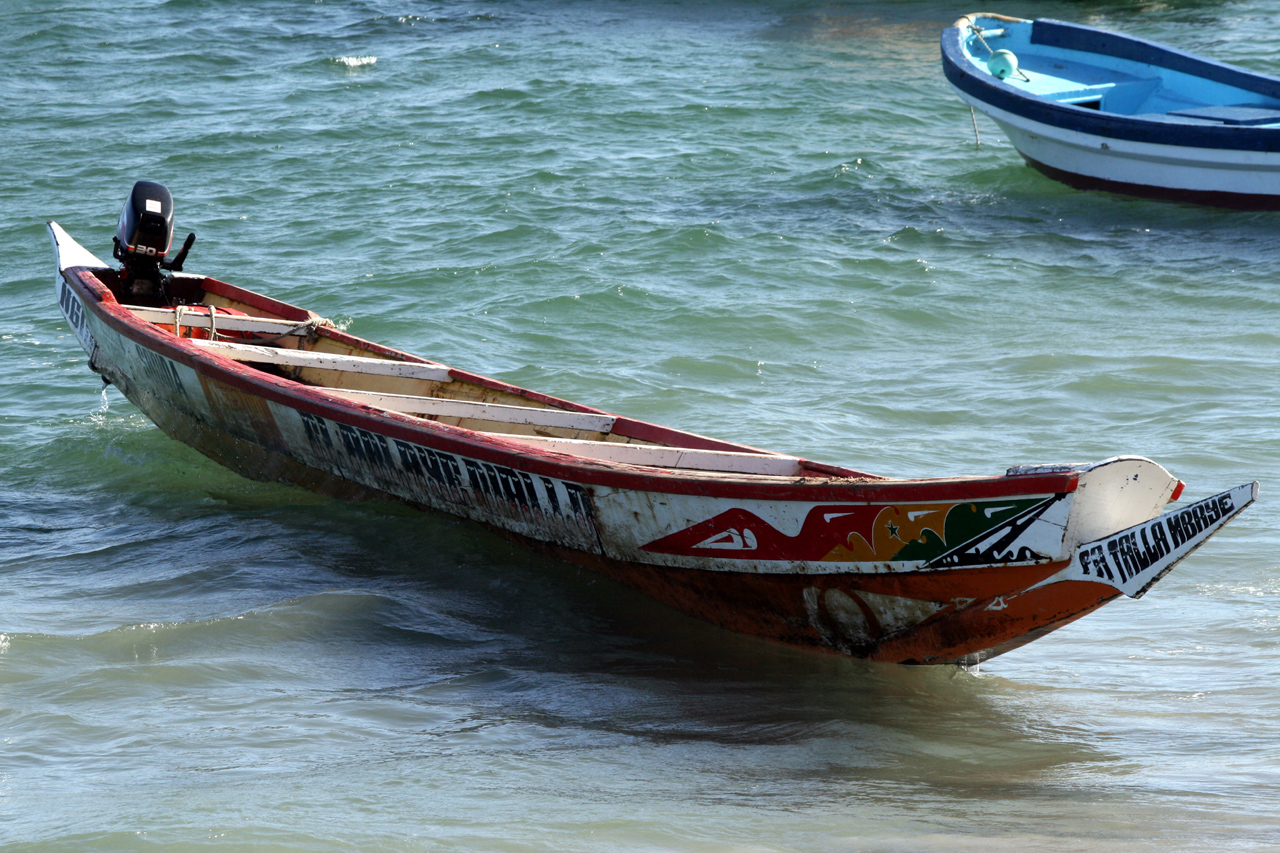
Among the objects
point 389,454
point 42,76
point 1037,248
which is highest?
point 42,76

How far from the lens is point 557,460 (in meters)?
5.00

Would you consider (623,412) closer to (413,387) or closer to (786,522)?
(413,387)

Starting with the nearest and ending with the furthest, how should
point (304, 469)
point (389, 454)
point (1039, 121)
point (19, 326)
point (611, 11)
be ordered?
1. point (389, 454)
2. point (304, 469)
3. point (19, 326)
4. point (1039, 121)
5. point (611, 11)

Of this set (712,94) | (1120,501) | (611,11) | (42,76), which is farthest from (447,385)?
(611,11)

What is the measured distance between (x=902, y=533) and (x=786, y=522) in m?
0.46

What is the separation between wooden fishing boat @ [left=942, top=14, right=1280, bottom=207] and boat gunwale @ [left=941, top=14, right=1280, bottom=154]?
12 mm

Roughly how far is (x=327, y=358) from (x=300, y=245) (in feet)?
18.4

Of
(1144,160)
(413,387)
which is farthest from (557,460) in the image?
(1144,160)

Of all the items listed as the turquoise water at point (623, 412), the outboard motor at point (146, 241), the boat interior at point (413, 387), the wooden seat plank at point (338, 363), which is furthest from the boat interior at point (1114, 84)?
the outboard motor at point (146, 241)

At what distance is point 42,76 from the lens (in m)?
18.3

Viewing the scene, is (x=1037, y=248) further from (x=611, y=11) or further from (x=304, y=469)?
(x=611, y=11)

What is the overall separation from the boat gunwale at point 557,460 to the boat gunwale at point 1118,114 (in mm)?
8211

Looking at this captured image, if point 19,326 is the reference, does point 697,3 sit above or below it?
above

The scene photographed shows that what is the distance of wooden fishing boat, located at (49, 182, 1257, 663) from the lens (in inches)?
154
